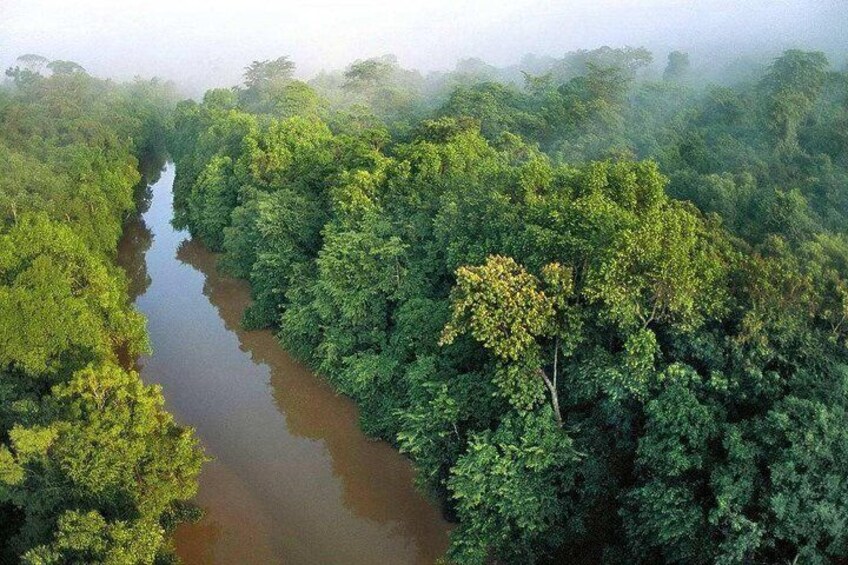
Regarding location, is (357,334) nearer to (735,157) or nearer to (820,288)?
(820,288)

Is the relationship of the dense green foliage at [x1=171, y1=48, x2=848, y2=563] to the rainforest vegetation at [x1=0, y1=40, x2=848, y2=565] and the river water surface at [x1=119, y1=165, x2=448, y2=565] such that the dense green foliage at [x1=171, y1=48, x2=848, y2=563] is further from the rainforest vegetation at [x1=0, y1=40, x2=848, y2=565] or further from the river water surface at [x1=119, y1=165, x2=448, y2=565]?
the river water surface at [x1=119, y1=165, x2=448, y2=565]

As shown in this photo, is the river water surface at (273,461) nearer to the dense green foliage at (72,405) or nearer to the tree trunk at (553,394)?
the dense green foliage at (72,405)

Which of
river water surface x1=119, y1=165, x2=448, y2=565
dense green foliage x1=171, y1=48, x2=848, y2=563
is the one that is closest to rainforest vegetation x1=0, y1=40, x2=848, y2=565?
dense green foliage x1=171, y1=48, x2=848, y2=563

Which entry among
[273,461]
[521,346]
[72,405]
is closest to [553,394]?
[521,346]

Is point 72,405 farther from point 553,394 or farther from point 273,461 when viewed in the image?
point 553,394


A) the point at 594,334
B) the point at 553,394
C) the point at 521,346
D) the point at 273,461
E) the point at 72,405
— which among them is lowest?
the point at 273,461

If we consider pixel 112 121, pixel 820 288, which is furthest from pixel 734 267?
pixel 112 121

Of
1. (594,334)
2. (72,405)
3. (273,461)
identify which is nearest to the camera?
(72,405)
